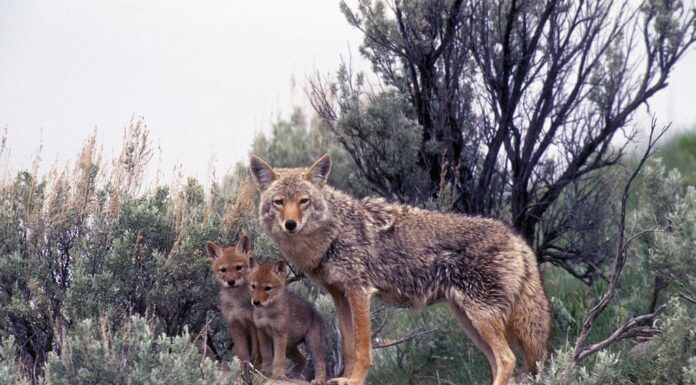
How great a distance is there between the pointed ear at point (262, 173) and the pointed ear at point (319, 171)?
287 mm

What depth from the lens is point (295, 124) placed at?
17.1 m

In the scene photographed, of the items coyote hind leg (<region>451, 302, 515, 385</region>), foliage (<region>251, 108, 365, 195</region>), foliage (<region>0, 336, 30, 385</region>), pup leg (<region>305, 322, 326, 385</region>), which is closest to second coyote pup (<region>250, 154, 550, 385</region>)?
coyote hind leg (<region>451, 302, 515, 385</region>)

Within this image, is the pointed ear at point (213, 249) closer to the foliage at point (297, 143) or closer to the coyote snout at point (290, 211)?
the coyote snout at point (290, 211)

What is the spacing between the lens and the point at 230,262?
779cm

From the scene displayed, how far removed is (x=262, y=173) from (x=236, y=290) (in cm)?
107

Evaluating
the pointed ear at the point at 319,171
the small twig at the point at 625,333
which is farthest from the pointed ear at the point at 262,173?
the small twig at the point at 625,333

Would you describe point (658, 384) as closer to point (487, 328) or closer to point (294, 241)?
point (487, 328)

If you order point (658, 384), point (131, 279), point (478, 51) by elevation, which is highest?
point (478, 51)

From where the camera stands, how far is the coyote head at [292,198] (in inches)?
282

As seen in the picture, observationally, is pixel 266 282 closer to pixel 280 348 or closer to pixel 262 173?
pixel 280 348

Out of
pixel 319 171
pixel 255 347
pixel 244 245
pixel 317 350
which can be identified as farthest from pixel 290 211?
pixel 255 347

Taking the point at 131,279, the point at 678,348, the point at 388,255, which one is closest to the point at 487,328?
the point at 388,255

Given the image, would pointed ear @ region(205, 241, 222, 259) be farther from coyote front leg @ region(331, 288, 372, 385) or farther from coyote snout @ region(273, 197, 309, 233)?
coyote front leg @ region(331, 288, 372, 385)

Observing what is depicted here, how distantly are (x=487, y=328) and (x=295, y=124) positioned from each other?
1023 centimetres
